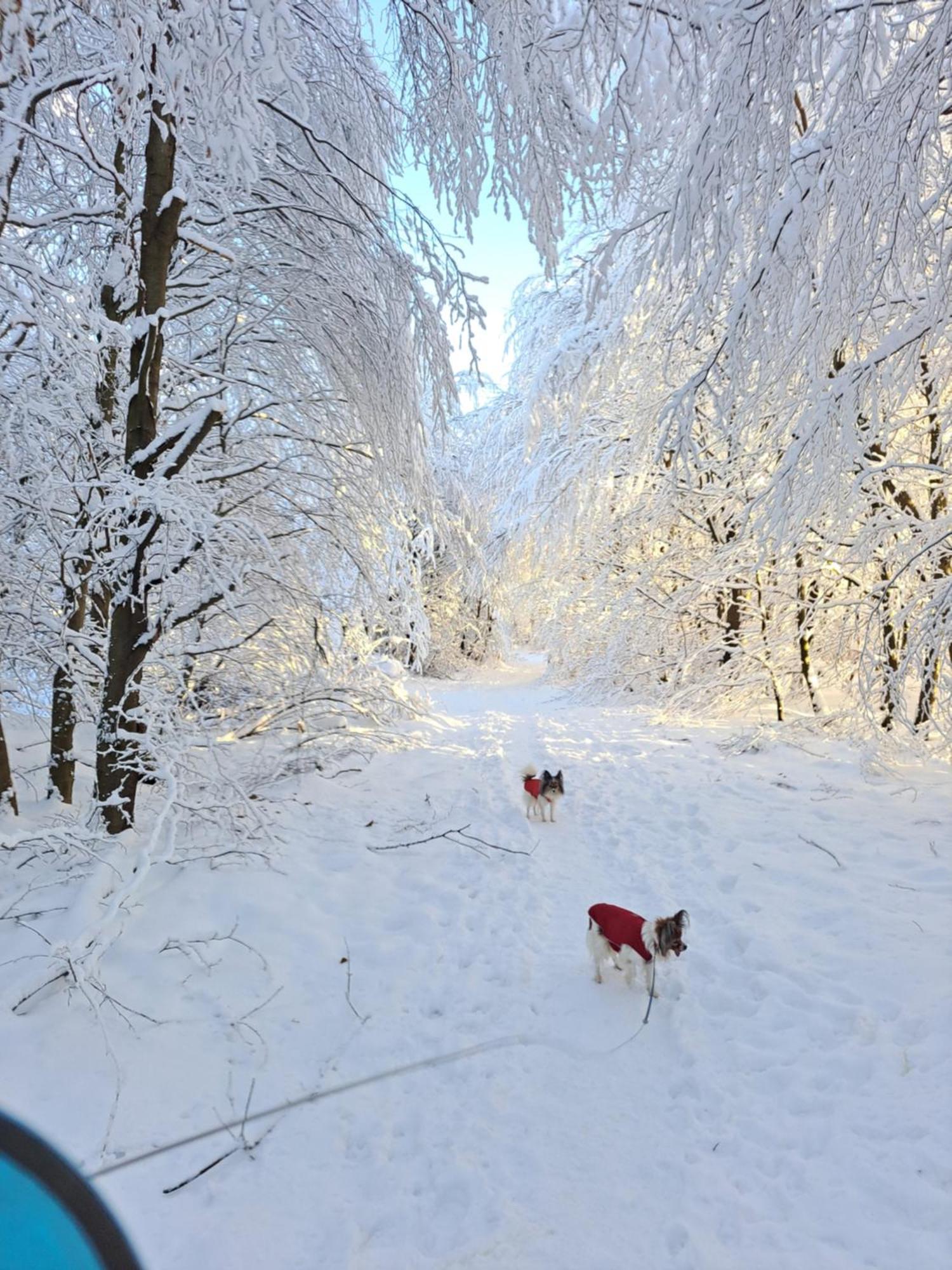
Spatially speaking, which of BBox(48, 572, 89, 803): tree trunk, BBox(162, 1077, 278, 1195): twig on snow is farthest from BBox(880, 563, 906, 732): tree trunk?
BBox(48, 572, 89, 803): tree trunk

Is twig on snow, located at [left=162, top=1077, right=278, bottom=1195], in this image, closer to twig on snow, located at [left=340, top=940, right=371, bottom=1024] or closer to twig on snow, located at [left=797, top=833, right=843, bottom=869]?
twig on snow, located at [left=340, top=940, right=371, bottom=1024]

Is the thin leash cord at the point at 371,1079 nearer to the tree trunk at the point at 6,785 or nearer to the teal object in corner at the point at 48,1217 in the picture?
the teal object in corner at the point at 48,1217

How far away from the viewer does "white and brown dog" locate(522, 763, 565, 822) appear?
18.4ft

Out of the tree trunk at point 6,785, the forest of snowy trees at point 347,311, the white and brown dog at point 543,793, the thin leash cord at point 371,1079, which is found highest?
the forest of snowy trees at point 347,311

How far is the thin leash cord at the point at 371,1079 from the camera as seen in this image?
2012mm

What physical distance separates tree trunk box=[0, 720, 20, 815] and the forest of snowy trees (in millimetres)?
26

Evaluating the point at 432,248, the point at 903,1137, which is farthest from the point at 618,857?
the point at 432,248

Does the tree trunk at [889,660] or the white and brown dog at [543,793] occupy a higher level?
the tree trunk at [889,660]

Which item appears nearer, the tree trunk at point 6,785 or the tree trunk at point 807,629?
the tree trunk at point 6,785

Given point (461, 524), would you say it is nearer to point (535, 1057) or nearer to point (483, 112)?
point (483, 112)

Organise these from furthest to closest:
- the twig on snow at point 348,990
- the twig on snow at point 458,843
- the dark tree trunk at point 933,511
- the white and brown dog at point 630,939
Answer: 1. the twig on snow at point 458,843
2. the dark tree trunk at point 933,511
3. the white and brown dog at point 630,939
4. the twig on snow at point 348,990

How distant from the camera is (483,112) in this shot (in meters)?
3.20

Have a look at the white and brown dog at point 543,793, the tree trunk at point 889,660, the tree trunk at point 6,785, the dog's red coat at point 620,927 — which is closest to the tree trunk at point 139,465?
the tree trunk at point 6,785

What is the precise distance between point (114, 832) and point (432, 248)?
431 cm
